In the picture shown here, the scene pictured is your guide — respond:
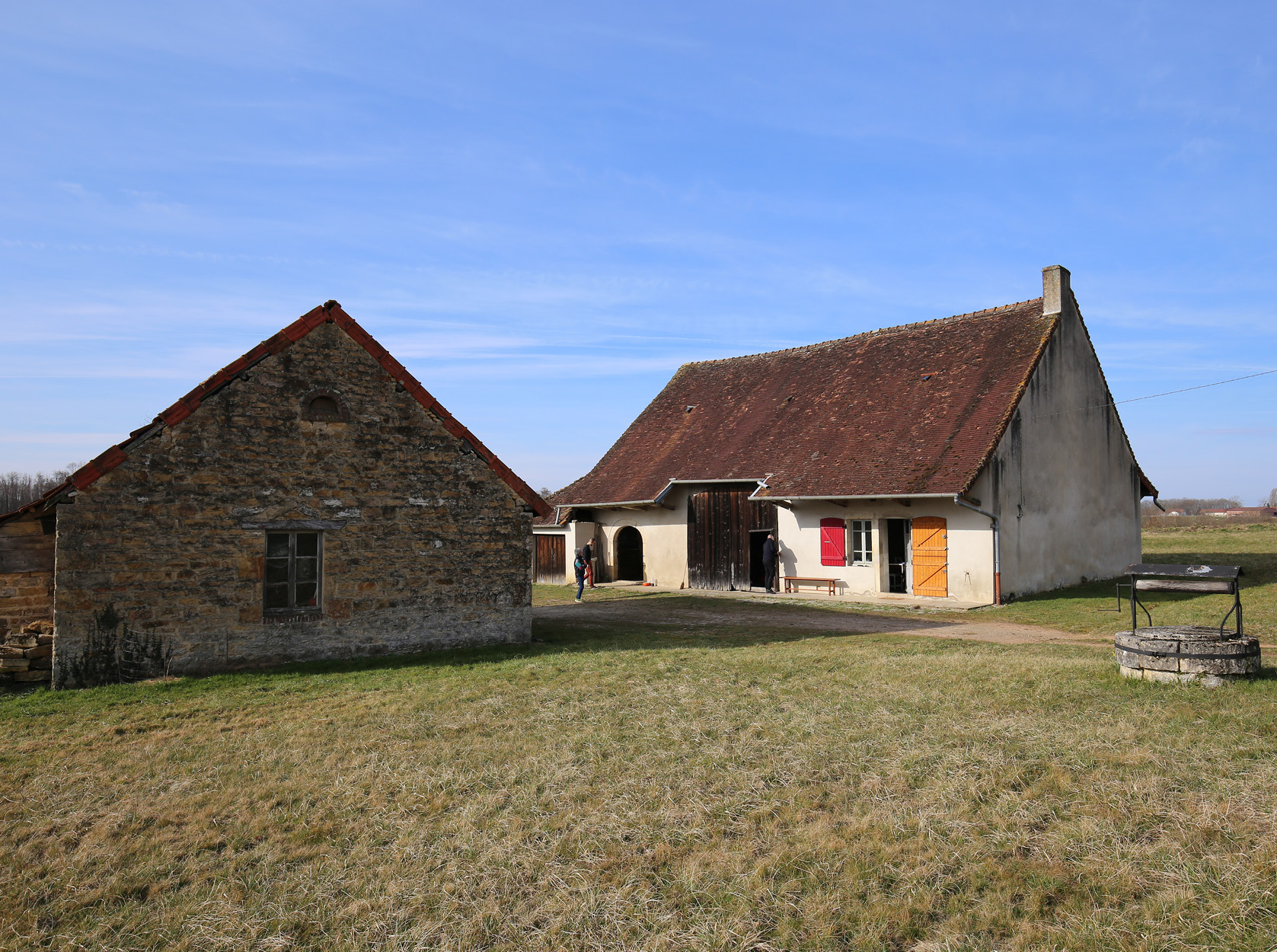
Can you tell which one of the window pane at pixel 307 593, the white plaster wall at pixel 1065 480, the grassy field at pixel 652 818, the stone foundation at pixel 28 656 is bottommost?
the grassy field at pixel 652 818

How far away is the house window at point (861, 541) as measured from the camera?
66.2ft

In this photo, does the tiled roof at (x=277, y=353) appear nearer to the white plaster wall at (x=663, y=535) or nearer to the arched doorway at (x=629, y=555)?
the white plaster wall at (x=663, y=535)

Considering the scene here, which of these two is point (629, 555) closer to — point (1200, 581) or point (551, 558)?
point (551, 558)

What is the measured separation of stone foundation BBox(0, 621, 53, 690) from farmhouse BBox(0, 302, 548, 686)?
7.1 inches

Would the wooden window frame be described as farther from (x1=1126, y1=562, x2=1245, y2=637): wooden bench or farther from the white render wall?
the white render wall

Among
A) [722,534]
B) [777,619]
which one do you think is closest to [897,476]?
[777,619]

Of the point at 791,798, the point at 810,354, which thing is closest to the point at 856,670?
the point at 791,798

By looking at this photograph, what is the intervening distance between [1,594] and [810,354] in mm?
21908

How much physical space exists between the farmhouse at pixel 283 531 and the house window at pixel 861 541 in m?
10.2

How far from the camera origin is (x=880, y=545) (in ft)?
64.8

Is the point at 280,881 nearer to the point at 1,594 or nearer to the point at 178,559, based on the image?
the point at 178,559

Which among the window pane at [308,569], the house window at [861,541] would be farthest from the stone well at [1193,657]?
the house window at [861,541]

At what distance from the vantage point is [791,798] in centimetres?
560

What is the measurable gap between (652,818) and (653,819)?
0.02 m
